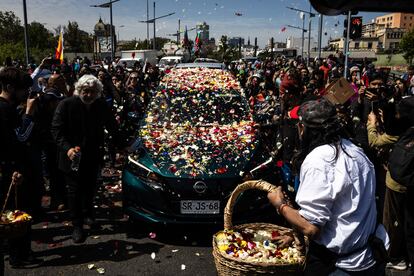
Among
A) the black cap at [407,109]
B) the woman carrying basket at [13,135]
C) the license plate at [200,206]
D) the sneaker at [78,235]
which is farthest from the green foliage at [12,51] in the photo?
the black cap at [407,109]

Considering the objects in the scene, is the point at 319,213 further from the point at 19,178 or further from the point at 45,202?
the point at 45,202

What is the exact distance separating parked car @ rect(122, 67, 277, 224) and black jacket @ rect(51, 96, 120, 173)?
1.66 ft

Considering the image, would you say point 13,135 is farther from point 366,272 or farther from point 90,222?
point 366,272

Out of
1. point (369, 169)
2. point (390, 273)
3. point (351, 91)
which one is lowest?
point (390, 273)

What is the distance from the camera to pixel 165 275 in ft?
14.0

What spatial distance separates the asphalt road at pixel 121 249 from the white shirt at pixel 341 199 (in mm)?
2285

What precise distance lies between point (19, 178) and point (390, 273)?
13.0ft

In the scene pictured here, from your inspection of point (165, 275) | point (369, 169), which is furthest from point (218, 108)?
point (369, 169)

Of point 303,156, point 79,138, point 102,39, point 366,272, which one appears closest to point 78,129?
point 79,138

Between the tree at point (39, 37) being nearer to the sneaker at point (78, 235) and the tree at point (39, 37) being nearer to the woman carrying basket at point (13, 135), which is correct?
the sneaker at point (78, 235)

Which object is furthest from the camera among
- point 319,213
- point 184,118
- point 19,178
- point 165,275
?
point 184,118

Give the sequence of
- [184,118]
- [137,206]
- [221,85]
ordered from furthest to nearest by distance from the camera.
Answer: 1. [221,85]
2. [184,118]
3. [137,206]

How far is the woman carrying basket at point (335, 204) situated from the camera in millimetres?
2262

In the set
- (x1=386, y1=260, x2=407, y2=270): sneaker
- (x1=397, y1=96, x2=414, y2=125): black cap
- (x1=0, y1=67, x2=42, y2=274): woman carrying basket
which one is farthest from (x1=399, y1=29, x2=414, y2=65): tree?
(x1=0, y1=67, x2=42, y2=274): woman carrying basket
